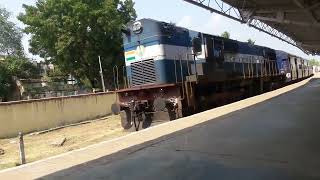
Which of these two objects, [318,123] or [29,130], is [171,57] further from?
[29,130]

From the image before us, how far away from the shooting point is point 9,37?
6381 centimetres

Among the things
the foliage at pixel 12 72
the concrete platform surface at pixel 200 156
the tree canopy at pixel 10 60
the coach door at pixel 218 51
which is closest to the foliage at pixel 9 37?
the tree canopy at pixel 10 60

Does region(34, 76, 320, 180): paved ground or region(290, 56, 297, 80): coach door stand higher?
region(290, 56, 297, 80): coach door

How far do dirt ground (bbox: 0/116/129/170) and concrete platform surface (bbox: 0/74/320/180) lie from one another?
16.4 ft

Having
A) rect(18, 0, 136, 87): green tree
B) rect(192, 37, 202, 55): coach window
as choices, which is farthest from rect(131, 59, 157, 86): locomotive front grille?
rect(18, 0, 136, 87): green tree

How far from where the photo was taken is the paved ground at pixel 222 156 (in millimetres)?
5676

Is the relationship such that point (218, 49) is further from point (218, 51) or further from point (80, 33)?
point (80, 33)

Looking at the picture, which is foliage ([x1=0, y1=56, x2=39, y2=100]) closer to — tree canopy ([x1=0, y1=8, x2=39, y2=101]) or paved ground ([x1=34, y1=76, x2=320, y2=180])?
tree canopy ([x1=0, y1=8, x2=39, y2=101])

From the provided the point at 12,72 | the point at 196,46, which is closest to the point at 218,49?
the point at 196,46

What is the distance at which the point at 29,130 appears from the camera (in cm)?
1994

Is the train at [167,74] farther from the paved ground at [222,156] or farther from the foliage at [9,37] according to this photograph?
the foliage at [9,37]

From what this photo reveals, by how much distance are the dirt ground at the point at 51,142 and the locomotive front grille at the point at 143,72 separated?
206cm

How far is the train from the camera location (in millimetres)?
15039

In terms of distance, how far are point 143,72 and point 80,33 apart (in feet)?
74.2
